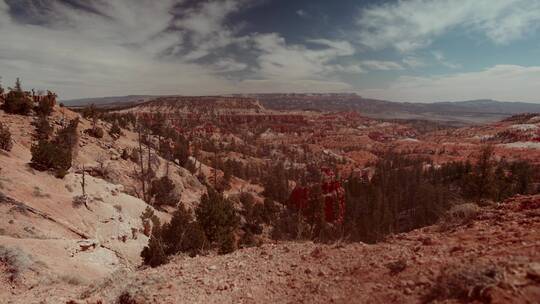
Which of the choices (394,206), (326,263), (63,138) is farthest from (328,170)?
(326,263)

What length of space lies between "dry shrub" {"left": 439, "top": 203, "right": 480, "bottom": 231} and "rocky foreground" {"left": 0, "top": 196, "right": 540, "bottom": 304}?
0.23 meters

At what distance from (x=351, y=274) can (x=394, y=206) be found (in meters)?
73.2

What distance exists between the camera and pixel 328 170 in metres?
146

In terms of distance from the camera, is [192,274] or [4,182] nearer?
[192,274]

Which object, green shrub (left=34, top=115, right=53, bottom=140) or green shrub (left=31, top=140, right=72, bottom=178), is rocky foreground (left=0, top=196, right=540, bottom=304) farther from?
green shrub (left=34, top=115, right=53, bottom=140)

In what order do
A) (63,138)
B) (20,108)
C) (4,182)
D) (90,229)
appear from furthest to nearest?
(20,108), (63,138), (90,229), (4,182)

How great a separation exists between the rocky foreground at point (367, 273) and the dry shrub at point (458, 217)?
228 millimetres

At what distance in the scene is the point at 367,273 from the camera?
34.0 ft

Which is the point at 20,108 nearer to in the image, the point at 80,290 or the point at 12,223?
the point at 12,223

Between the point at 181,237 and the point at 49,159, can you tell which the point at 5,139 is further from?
the point at 181,237

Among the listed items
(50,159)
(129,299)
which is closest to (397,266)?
(129,299)

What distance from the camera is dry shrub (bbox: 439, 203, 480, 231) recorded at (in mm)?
13102

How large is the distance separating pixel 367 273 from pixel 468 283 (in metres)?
3.46

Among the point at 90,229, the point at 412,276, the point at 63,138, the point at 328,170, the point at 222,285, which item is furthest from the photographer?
the point at 328,170
